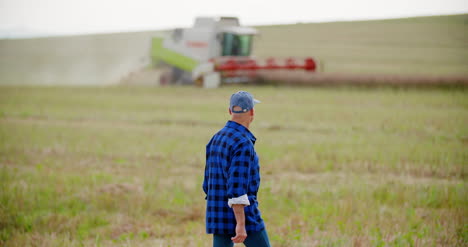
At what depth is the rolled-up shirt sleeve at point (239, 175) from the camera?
9.89 ft

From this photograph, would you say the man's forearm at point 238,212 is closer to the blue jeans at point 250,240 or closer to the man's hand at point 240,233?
the man's hand at point 240,233

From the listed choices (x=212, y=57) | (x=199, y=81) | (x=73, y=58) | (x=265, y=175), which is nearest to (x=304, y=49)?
(x=212, y=57)

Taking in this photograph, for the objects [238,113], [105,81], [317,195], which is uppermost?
[238,113]

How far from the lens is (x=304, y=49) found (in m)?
45.3

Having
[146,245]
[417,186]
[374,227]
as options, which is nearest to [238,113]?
[146,245]

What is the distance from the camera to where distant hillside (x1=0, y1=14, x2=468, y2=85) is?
123 feet

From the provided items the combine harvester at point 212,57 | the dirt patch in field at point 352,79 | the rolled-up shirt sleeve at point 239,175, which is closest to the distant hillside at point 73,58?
the combine harvester at point 212,57

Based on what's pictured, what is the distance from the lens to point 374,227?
5.59 metres

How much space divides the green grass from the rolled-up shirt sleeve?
7.17 ft

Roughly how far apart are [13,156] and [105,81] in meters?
29.5

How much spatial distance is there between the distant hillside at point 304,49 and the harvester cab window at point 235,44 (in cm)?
886

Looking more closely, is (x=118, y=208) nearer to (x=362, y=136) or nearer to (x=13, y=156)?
(x=13, y=156)

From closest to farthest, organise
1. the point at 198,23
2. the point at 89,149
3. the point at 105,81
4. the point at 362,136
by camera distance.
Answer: the point at 89,149, the point at 362,136, the point at 198,23, the point at 105,81

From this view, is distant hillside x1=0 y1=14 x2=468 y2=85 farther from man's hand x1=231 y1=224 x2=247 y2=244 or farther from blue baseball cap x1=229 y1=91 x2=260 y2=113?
man's hand x1=231 y1=224 x2=247 y2=244
